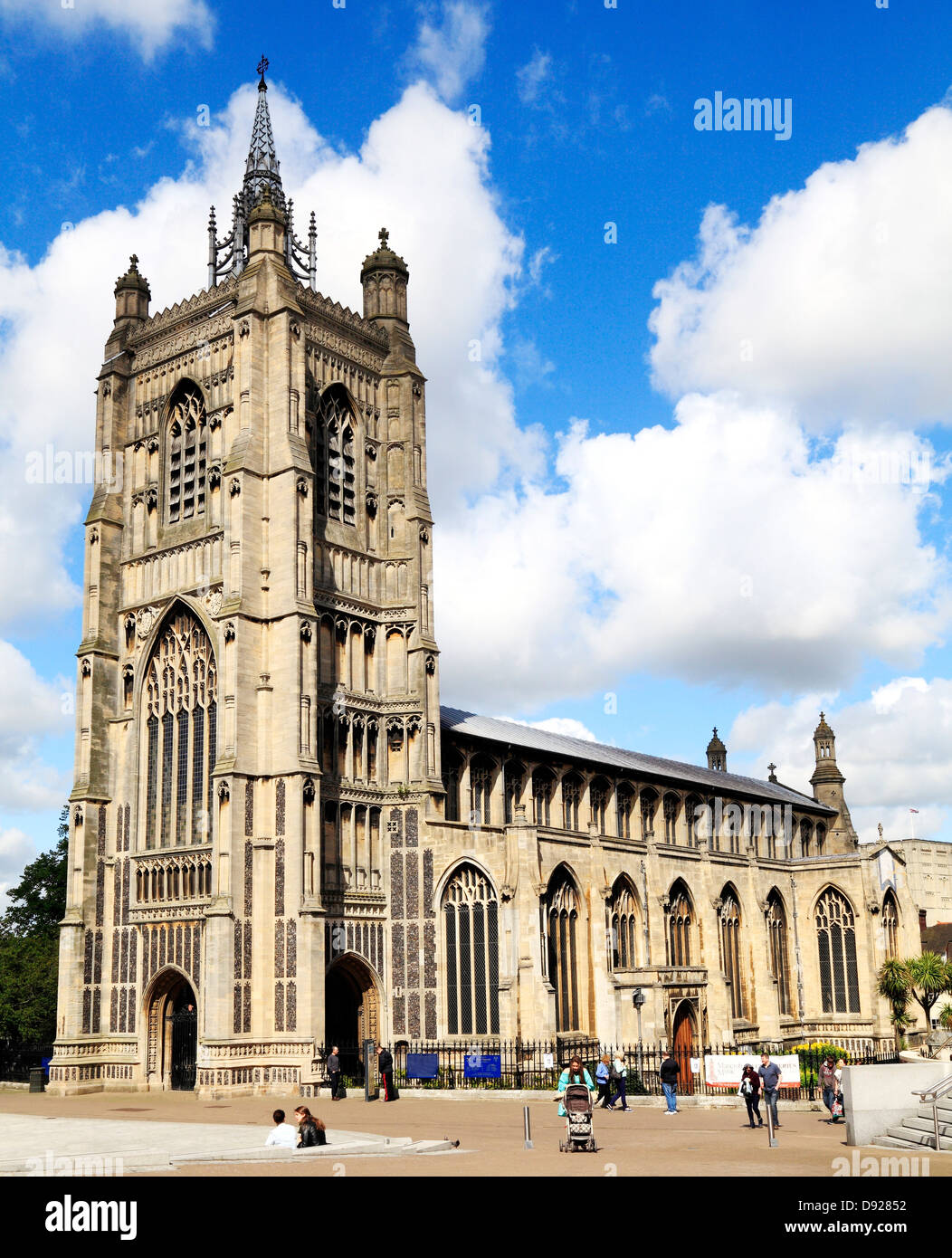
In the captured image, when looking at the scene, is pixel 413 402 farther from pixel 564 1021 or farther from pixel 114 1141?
pixel 114 1141

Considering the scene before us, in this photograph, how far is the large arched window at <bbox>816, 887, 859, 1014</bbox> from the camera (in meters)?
63.6

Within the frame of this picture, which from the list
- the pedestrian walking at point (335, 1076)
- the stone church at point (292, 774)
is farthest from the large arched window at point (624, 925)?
the pedestrian walking at point (335, 1076)

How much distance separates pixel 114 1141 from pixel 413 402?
35764 mm

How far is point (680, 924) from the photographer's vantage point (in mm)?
57250

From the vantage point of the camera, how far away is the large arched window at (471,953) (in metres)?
46.2

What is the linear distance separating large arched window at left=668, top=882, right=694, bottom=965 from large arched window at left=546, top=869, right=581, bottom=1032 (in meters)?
7.96

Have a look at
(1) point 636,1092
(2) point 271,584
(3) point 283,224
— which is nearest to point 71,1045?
(2) point 271,584

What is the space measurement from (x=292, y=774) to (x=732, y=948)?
2722 cm

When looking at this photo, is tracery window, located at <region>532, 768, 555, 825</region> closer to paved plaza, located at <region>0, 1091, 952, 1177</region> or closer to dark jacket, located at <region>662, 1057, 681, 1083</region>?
paved plaza, located at <region>0, 1091, 952, 1177</region>

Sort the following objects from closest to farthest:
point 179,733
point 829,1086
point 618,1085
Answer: point 829,1086, point 618,1085, point 179,733

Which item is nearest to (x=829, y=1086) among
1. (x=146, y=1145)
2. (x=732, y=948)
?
(x=146, y=1145)

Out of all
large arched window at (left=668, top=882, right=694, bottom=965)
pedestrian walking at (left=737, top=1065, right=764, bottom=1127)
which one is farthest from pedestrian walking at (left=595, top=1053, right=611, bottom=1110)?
large arched window at (left=668, top=882, right=694, bottom=965)

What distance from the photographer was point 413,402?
180ft

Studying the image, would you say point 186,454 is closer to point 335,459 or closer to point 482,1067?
point 335,459
